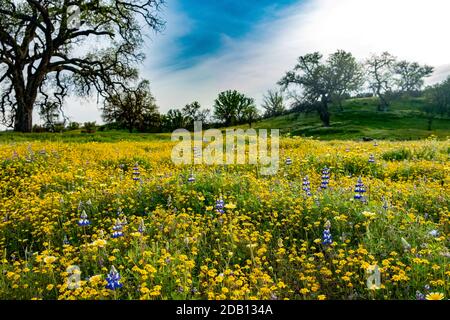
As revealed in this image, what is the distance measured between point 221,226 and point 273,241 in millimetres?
754

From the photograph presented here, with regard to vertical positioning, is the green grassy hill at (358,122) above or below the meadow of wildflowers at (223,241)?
above

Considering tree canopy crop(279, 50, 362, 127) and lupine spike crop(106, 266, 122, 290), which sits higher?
tree canopy crop(279, 50, 362, 127)

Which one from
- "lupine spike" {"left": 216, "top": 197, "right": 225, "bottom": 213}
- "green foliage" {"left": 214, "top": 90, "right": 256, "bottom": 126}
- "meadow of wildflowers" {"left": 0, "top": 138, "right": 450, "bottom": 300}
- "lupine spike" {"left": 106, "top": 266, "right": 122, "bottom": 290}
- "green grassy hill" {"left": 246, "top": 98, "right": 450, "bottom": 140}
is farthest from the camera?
"green foliage" {"left": 214, "top": 90, "right": 256, "bottom": 126}

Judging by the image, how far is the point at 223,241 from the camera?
4906 mm

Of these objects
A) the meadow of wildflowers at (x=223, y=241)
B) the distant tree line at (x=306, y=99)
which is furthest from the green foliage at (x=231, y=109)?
the meadow of wildflowers at (x=223, y=241)

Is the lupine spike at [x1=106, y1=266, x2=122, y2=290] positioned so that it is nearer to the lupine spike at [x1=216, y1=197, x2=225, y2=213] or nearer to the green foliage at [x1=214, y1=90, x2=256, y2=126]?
the lupine spike at [x1=216, y1=197, x2=225, y2=213]

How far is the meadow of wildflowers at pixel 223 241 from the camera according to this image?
363cm

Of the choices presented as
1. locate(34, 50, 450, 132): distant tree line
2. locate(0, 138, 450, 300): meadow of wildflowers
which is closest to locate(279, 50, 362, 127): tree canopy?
locate(34, 50, 450, 132): distant tree line

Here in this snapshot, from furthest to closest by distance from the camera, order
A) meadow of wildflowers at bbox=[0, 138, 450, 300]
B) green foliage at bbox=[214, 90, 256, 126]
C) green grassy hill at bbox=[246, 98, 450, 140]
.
Result: 1. green foliage at bbox=[214, 90, 256, 126]
2. green grassy hill at bbox=[246, 98, 450, 140]
3. meadow of wildflowers at bbox=[0, 138, 450, 300]

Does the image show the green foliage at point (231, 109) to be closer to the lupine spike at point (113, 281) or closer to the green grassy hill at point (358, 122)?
the green grassy hill at point (358, 122)

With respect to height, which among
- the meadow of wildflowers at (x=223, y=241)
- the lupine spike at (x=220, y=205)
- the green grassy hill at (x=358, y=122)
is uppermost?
the green grassy hill at (x=358, y=122)

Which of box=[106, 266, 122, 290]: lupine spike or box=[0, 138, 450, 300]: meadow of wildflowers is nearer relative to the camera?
box=[106, 266, 122, 290]: lupine spike

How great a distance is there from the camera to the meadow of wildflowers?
11.9ft

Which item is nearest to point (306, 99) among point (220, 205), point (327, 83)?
point (327, 83)
